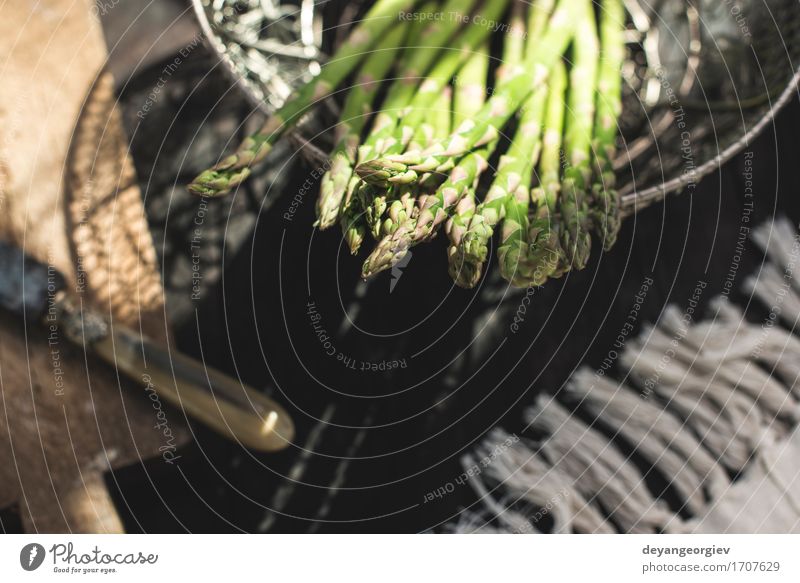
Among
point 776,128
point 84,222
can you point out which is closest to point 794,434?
point 776,128

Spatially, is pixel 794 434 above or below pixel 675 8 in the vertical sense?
below

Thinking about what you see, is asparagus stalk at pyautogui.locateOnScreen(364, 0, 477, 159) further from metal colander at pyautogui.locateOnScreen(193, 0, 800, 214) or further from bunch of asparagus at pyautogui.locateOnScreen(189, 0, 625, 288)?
metal colander at pyautogui.locateOnScreen(193, 0, 800, 214)

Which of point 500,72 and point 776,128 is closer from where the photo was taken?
point 500,72

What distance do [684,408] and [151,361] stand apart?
38 cm

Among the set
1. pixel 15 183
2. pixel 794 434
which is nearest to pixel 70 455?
pixel 15 183

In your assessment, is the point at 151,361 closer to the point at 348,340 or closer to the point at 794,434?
the point at 348,340

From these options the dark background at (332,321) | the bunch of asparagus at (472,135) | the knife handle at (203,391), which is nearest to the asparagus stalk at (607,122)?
the bunch of asparagus at (472,135)

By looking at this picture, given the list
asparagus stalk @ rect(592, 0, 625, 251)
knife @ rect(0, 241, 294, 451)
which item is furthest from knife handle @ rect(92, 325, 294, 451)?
asparagus stalk @ rect(592, 0, 625, 251)

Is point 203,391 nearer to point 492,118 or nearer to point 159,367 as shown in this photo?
point 159,367

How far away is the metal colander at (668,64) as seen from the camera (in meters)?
0.50

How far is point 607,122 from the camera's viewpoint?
44 cm

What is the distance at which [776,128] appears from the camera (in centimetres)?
55

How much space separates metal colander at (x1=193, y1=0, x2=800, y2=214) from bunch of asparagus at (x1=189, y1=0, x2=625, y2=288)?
0.24 feet

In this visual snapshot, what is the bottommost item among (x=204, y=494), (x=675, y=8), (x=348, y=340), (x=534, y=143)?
(x=204, y=494)
